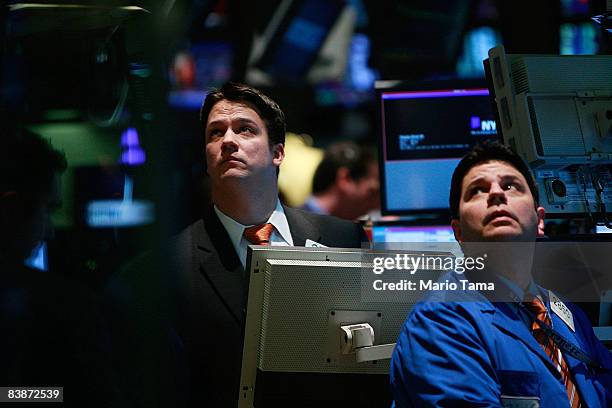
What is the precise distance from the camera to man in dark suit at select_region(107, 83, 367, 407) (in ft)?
10.4

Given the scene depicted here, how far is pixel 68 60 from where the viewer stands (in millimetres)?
3812

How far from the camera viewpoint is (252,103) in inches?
142

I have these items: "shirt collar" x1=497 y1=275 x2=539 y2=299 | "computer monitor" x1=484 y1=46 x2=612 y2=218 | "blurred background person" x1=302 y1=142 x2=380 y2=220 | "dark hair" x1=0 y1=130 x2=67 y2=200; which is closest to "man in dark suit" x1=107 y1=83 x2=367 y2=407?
"dark hair" x1=0 y1=130 x2=67 y2=200

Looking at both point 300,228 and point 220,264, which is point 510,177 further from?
point 220,264

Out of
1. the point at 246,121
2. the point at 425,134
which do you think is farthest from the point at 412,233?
the point at 246,121

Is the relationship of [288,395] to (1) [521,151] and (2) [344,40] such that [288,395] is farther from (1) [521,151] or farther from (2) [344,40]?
(2) [344,40]

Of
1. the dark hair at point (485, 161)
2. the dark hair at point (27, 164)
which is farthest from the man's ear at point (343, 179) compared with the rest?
the dark hair at point (485, 161)

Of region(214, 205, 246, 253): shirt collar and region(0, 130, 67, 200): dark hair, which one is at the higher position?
region(0, 130, 67, 200): dark hair

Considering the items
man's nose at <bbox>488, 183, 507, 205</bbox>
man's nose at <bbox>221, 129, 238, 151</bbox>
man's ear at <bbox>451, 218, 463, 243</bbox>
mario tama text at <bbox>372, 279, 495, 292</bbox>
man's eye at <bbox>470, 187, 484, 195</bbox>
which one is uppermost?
man's nose at <bbox>221, 129, 238, 151</bbox>

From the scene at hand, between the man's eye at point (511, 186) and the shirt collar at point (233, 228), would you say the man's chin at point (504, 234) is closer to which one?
the man's eye at point (511, 186)

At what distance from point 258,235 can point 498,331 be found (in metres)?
1.19

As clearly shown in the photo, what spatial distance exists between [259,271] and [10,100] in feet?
5.06

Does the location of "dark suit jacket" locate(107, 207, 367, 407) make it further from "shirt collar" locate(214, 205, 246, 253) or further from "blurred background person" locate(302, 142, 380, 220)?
"blurred background person" locate(302, 142, 380, 220)

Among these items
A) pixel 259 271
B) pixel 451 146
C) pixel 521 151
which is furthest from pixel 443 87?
pixel 259 271
